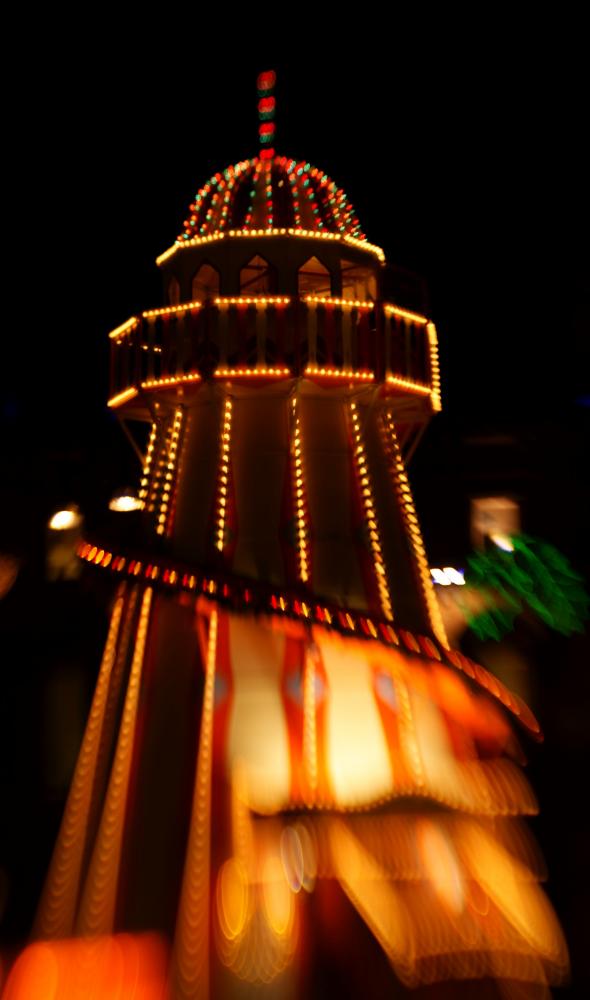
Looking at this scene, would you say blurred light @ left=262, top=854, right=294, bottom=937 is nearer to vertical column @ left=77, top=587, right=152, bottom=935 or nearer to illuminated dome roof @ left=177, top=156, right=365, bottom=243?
vertical column @ left=77, top=587, right=152, bottom=935

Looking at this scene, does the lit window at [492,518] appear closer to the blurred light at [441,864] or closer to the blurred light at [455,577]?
the blurred light at [455,577]

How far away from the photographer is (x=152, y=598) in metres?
7.68

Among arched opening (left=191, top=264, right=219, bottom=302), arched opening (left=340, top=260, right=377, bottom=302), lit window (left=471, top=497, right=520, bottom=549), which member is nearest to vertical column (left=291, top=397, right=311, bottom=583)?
arched opening (left=340, top=260, right=377, bottom=302)

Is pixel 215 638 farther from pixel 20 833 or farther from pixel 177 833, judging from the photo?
pixel 20 833

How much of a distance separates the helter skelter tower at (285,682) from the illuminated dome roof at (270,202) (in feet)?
0.10

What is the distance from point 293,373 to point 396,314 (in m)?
1.44

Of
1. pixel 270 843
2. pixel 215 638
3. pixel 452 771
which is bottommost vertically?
pixel 270 843

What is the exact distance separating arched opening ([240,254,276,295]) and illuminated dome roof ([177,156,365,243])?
1.44 feet

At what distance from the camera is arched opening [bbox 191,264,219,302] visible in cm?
864

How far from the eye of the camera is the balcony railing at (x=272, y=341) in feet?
24.3

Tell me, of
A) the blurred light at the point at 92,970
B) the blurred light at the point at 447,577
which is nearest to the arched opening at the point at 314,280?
the blurred light at the point at 447,577

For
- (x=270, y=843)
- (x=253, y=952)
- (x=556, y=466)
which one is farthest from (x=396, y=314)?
(x=556, y=466)

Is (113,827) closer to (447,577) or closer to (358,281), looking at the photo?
(358,281)

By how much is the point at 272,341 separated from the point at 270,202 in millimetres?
2044
